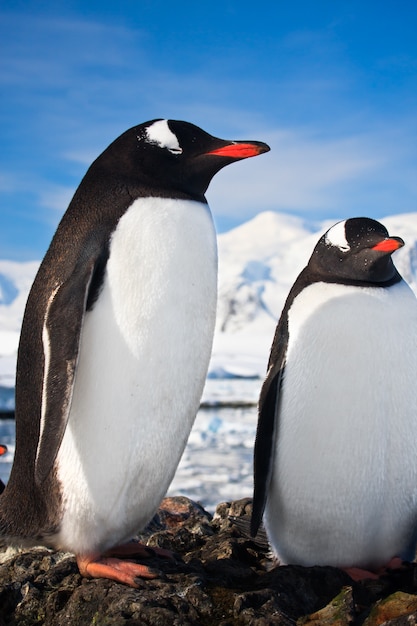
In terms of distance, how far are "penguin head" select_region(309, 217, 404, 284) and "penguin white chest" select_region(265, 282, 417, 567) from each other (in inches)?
2.5

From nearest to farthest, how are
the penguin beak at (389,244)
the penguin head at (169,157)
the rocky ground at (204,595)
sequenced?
the rocky ground at (204,595) < the penguin head at (169,157) < the penguin beak at (389,244)

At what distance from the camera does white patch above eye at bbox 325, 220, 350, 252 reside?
2.45 m

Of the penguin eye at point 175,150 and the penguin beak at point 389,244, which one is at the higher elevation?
the penguin eye at point 175,150

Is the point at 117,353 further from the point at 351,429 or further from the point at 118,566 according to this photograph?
the point at 351,429

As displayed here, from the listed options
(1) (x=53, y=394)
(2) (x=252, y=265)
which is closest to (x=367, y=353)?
(1) (x=53, y=394)

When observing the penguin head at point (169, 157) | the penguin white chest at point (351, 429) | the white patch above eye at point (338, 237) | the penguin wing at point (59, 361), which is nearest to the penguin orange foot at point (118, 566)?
the penguin wing at point (59, 361)

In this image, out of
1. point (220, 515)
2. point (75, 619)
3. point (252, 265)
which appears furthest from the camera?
point (252, 265)

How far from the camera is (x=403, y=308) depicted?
2418 mm

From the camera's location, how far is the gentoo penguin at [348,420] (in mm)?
2340

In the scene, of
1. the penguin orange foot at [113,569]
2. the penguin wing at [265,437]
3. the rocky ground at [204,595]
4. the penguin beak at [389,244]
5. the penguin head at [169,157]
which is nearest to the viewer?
the rocky ground at [204,595]

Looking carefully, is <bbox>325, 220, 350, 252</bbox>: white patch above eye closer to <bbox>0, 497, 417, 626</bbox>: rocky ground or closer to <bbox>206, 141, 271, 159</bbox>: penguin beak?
<bbox>206, 141, 271, 159</bbox>: penguin beak

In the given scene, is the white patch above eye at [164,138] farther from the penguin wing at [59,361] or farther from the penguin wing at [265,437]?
the penguin wing at [265,437]

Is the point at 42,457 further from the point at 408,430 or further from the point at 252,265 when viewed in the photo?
the point at 252,265

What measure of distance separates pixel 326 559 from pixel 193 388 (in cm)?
80
